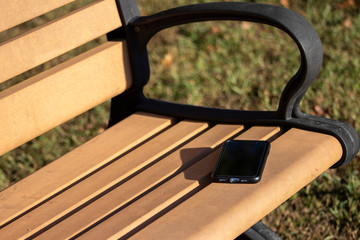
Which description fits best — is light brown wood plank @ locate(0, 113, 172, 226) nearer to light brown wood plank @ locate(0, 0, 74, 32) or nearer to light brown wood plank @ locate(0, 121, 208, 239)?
light brown wood plank @ locate(0, 121, 208, 239)

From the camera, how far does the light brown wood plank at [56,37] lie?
80.5 inches

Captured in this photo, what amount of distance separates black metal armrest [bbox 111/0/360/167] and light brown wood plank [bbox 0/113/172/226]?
0.37ft

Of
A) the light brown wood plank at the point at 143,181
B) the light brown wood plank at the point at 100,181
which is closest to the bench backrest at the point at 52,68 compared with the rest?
the light brown wood plank at the point at 100,181

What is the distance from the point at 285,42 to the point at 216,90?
2.23 ft

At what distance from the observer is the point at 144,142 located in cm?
213

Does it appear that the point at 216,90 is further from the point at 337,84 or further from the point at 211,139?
the point at 211,139

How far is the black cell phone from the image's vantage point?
176 centimetres

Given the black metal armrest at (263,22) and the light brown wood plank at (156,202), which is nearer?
the light brown wood plank at (156,202)

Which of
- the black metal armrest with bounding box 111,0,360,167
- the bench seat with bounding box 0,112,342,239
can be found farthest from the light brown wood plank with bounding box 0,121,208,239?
the black metal armrest with bounding box 111,0,360,167

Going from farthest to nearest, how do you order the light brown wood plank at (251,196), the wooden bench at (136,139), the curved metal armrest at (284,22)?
1. the curved metal armrest at (284,22)
2. the wooden bench at (136,139)
3. the light brown wood plank at (251,196)

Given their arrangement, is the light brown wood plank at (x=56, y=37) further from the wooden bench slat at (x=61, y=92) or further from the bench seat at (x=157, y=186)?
the bench seat at (x=157, y=186)

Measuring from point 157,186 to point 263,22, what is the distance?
0.56m

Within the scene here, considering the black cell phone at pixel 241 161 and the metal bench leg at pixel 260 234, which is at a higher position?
the black cell phone at pixel 241 161

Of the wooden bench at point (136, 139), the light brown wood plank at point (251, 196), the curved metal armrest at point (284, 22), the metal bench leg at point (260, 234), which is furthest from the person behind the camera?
the metal bench leg at point (260, 234)
